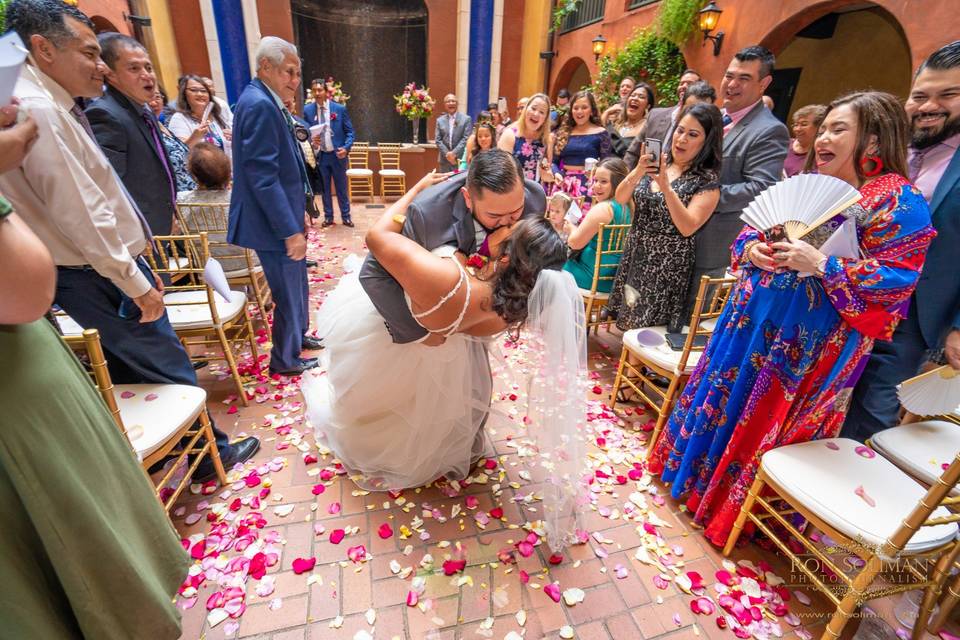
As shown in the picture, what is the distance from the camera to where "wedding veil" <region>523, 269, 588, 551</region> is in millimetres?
1839

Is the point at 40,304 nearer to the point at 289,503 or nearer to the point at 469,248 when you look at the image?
the point at 469,248

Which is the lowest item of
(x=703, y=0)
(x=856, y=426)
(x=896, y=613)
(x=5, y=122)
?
(x=896, y=613)

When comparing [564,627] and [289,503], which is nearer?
[564,627]

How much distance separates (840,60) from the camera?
24.3 ft

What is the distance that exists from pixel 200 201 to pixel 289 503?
7.44ft

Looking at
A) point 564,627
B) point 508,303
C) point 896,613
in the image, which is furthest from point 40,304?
point 896,613

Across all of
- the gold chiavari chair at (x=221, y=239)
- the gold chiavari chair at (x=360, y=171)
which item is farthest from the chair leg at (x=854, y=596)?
the gold chiavari chair at (x=360, y=171)

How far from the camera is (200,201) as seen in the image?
310 cm

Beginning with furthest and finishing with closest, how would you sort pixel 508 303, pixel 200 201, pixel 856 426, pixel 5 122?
pixel 200 201 → pixel 856 426 → pixel 508 303 → pixel 5 122

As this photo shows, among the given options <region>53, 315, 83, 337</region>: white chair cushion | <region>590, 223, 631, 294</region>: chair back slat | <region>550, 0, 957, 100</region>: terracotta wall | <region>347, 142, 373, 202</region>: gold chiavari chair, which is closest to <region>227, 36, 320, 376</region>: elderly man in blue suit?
<region>53, 315, 83, 337</region>: white chair cushion

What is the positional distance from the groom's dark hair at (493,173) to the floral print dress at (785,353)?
111 cm

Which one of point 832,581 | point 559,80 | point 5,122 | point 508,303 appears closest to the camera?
point 5,122

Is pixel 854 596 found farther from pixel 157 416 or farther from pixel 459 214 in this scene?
pixel 157 416

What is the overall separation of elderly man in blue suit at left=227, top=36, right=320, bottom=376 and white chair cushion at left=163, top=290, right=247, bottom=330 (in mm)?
244
